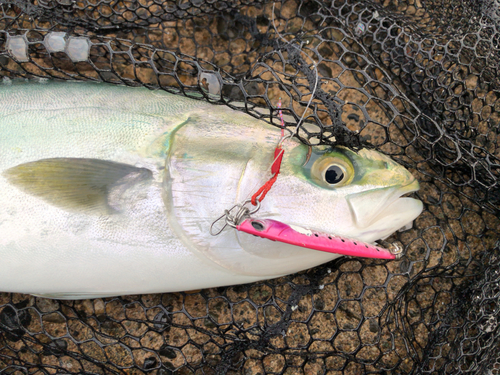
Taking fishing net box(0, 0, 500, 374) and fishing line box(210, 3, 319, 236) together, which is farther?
Answer: fishing net box(0, 0, 500, 374)

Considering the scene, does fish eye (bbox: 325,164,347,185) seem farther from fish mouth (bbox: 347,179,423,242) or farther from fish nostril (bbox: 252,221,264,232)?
fish nostril (bbox: 252,221,264,232)

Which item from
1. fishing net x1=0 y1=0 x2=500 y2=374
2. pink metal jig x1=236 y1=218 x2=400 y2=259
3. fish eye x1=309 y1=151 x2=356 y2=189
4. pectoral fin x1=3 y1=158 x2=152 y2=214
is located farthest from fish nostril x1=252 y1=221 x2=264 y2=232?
fishing net x1=0 y1=0 x2=500 y2=374

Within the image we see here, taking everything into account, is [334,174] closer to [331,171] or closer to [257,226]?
[331,171]

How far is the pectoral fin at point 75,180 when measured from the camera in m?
1.62

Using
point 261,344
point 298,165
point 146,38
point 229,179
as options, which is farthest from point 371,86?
point 261,344

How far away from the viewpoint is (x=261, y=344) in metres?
2.02

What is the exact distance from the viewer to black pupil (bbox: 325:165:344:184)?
5.36 feet

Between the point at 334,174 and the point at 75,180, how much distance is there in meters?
1.16

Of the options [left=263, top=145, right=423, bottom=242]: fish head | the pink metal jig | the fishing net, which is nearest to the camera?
the pink metal jig

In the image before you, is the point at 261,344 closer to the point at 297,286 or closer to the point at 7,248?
the point at 297,286

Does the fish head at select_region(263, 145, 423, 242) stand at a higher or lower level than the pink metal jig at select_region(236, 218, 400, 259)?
higher

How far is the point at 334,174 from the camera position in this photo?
164 centimetres

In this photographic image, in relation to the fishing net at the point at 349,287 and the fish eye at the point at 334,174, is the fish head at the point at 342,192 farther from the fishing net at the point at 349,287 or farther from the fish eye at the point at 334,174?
the fishing net at the point at 349,287

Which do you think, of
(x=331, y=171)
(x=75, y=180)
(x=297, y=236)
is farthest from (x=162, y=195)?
(x=331, y=171)
